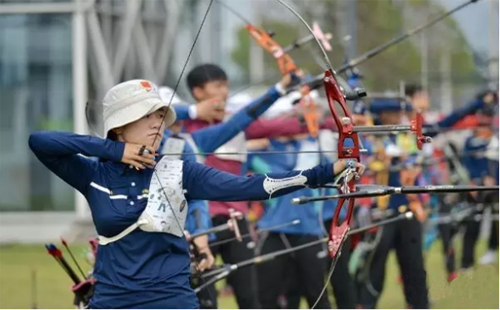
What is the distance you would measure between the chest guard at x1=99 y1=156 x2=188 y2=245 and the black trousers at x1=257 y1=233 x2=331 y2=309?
3406 millimetres

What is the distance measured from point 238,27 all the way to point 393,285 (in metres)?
13.0

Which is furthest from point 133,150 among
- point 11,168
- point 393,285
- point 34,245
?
point 11,168

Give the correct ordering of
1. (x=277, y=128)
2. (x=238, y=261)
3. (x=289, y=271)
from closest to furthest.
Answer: (x=238, y=261), (x=289, y=271), (x=277, y=128)

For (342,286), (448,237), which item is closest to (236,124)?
(342,286)

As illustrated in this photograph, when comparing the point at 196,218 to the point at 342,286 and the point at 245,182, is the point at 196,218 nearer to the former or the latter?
the point at 245,182

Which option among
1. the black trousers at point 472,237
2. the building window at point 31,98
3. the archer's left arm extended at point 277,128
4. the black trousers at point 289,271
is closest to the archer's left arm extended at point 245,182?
the black trousers at point 289,271

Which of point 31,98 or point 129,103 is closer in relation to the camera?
point 129,103

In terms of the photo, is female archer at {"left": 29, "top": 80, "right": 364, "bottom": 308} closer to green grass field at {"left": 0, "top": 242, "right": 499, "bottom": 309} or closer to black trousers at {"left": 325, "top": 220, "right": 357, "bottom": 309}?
green grass field at {"left": 0, "top": 242, "right": 499, "bottom": 309}

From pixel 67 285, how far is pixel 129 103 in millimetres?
7026

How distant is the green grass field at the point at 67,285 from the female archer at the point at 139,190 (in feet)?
3.62

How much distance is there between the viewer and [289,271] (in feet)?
31.4

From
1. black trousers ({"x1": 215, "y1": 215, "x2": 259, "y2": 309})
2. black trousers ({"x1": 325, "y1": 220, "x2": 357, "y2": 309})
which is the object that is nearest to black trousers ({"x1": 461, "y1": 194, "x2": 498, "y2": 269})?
black trousers ({"x1": 325, "y1": 220, "x2": 357, "y2": 309})

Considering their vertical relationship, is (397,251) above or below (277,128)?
below

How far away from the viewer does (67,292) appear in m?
11.5
